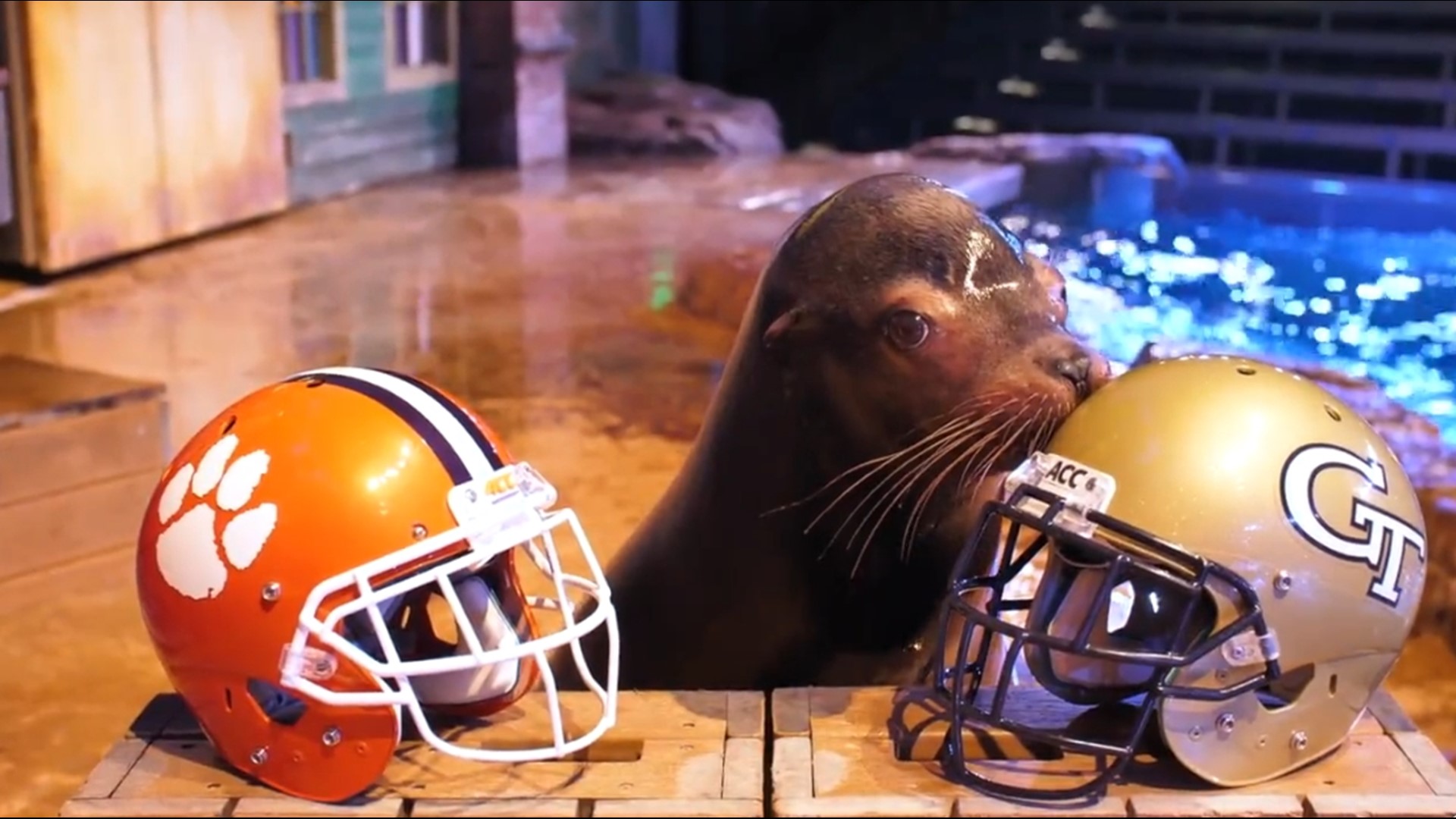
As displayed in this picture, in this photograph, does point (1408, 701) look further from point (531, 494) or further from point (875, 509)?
point (531, 494)

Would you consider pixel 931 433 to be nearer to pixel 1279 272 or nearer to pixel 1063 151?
pixel 1279 272

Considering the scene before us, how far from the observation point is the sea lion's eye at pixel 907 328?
87.3 inches

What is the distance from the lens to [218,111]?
748 cm

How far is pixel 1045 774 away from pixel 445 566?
68cm

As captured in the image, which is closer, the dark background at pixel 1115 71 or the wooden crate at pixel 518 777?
the wooden crate at pixel 518 777

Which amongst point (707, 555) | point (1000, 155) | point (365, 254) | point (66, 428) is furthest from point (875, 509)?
→ point (1000, 155)

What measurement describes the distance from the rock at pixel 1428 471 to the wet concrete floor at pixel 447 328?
80mm

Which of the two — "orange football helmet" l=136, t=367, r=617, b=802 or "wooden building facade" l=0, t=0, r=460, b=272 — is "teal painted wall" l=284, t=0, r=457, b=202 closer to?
"wooden building facade" l=0, t=0, r=460, b=272

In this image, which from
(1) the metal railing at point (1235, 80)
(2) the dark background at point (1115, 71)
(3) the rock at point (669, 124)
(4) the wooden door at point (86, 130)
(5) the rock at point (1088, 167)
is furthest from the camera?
(2) the dark background at point (1115, 71)

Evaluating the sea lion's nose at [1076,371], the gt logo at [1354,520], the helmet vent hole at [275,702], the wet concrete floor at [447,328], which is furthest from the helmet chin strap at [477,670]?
the wet concrete floor at [447,328]

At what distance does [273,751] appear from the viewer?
5.90 feet

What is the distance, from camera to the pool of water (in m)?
6.75

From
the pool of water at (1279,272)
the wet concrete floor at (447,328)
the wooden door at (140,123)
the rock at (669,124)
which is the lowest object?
the pool of water at (1279,272)

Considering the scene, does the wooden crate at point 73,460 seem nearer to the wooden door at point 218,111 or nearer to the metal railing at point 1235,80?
the wooden door at point 218,111
